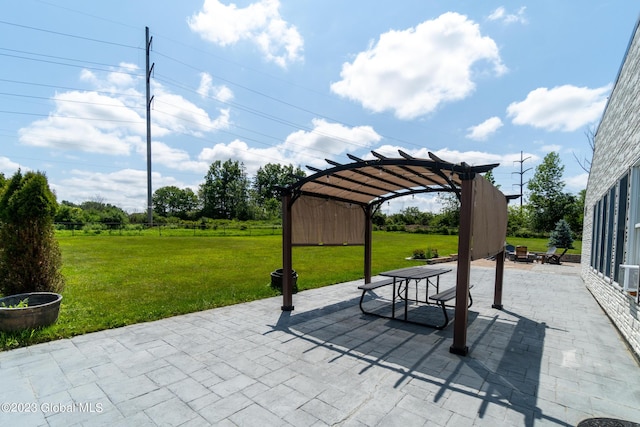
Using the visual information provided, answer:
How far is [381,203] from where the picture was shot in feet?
25.6

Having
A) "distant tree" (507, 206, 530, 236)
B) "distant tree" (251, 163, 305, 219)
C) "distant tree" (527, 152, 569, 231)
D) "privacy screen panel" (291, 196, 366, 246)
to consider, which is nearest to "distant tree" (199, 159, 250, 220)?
"distant tree" (251, 163, 305, 219)

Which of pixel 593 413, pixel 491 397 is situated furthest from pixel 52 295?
pixel 593 413

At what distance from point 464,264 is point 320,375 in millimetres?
2293

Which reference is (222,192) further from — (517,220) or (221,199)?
(517,220)

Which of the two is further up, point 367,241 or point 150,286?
point 367,241

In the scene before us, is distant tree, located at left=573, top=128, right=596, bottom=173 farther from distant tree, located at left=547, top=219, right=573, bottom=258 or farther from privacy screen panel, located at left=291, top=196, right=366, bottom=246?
privacy screen panel, located at left=291, top=196, right=366, bottom=246

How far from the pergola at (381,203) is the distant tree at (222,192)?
5248cm

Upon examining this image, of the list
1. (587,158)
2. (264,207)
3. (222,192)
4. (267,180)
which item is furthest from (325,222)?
(267,180)

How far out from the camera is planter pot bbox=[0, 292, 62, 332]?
414 centimetres

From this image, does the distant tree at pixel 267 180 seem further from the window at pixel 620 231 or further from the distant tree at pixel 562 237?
the window at pixel 620 231

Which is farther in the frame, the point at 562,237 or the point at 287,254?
the point at 562,237

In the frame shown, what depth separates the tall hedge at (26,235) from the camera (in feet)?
15.8

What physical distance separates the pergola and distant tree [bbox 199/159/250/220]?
52.5 metres

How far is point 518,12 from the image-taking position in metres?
6.62
